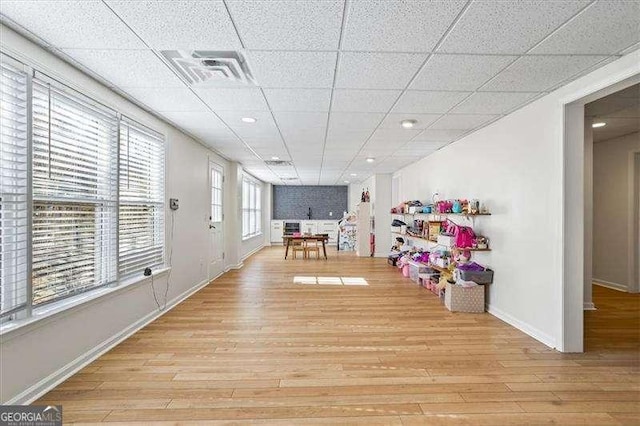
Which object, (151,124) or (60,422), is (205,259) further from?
(60,422)

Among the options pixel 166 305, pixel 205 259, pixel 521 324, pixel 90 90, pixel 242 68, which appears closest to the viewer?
pixel 242 68

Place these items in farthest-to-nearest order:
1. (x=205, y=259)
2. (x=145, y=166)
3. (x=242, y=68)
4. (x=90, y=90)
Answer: (x=205, y=259) < (x=145, y=166) < (x=90, y=90) < (x=242, y=68)

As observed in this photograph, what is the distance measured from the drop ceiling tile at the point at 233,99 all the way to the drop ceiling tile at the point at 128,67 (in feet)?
0.89

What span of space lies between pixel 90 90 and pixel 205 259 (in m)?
3.15

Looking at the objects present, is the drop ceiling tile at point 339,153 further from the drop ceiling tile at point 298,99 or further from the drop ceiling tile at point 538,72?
the drop ceiling tile at point 538,72

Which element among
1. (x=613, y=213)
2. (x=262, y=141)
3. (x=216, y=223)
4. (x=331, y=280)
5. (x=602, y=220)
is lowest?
(x=331, y=280)

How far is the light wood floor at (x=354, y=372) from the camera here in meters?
1.85

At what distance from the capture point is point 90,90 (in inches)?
97.9

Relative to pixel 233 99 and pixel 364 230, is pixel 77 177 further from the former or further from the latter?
pixel 364 230

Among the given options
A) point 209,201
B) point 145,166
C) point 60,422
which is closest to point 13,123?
point 145,166

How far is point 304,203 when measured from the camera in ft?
39.6

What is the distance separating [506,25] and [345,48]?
3.18 ft

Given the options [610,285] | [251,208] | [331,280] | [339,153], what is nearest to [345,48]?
[339,153]


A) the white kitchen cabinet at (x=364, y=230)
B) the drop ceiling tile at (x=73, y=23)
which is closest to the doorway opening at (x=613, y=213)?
the drop ceiling tile at (x=73, y=23)
